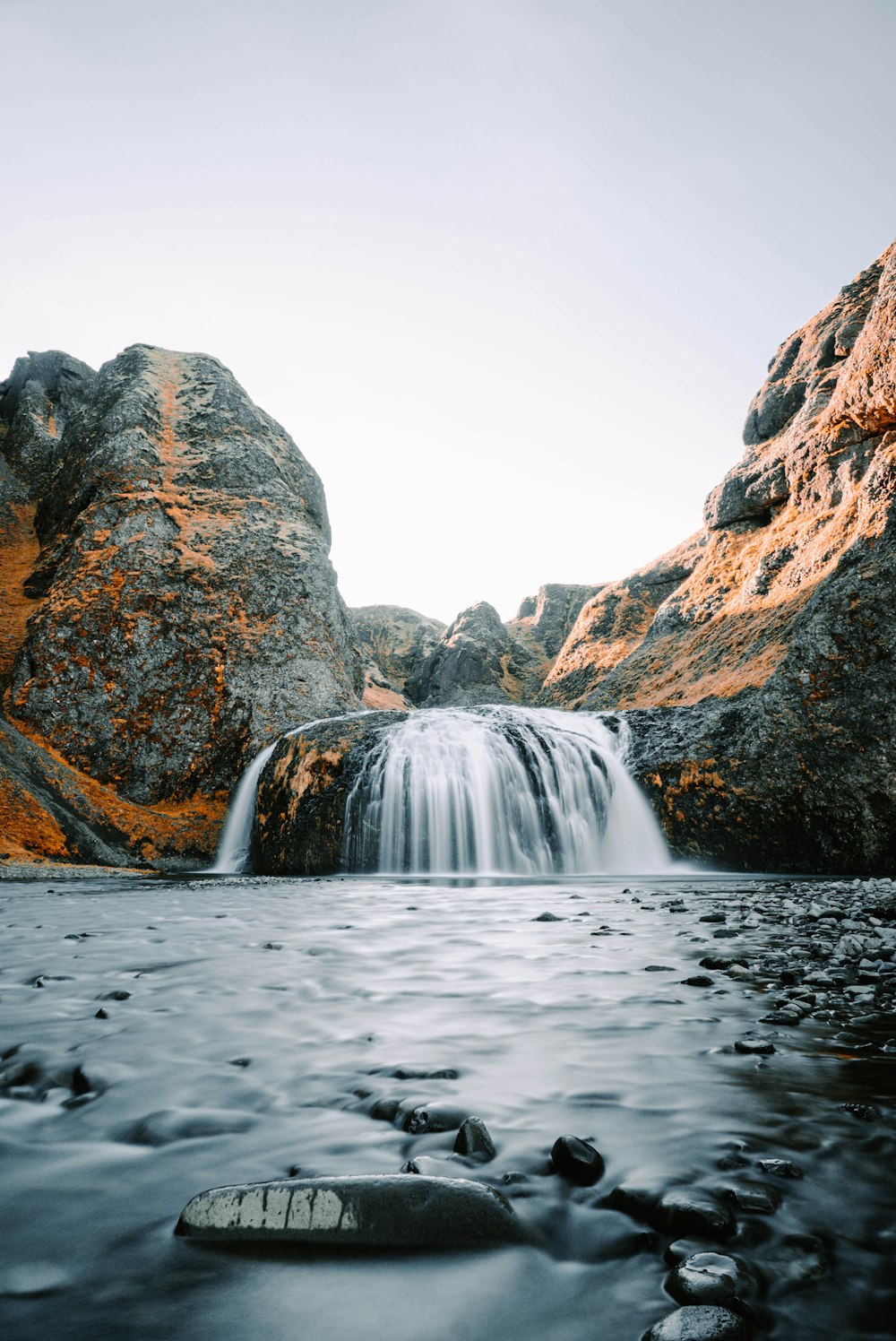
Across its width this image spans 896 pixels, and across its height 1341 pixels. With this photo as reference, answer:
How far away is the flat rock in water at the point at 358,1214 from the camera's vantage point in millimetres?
1860

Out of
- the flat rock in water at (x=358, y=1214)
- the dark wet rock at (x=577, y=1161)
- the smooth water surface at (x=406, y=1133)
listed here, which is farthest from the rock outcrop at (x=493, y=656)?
the flat rock in water at (x=358, y=1214)

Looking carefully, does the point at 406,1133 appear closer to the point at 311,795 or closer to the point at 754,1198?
the point at 754,1198

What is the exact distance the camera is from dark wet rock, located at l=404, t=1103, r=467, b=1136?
2527mm

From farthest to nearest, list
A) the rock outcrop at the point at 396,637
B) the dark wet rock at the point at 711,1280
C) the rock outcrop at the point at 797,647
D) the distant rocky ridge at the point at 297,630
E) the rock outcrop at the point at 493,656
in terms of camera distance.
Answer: the rock outcrop at the point at 396,637 → the rock outcrop at the point at 493,656 → the distant rocky ridge at the point at 297,630 → the rock outcrop at the point at 797,647 → the dark wet rock at the point at 711,1280

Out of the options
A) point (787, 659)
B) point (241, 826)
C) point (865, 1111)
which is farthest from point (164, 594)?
point (865, 1111)

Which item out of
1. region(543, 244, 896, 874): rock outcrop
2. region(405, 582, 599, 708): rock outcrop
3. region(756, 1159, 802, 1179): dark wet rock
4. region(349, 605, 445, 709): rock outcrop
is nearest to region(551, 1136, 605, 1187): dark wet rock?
region(756, 1159, 802, 1179): dark wet rock

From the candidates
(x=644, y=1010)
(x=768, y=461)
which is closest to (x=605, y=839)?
(x=644, y=1010)

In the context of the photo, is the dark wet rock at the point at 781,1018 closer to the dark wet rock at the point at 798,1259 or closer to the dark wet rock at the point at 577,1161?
the dark wet rock at the point at 577,1161

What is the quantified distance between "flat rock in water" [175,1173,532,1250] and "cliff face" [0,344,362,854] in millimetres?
18621

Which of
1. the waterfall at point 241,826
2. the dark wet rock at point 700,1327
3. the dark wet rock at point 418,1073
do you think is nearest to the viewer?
the dark wet rock at point 700,1327

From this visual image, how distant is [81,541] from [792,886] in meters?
25.6

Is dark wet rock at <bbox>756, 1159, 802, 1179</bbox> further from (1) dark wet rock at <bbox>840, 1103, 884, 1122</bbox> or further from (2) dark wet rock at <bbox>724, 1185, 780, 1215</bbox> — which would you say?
(1) dark wet rock at <bbox>840, 1103, 884, 1122</bbox>

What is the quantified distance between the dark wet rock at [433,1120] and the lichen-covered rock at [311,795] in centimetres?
1374

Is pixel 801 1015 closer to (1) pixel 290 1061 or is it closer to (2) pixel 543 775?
(1) pixel 290 1061
